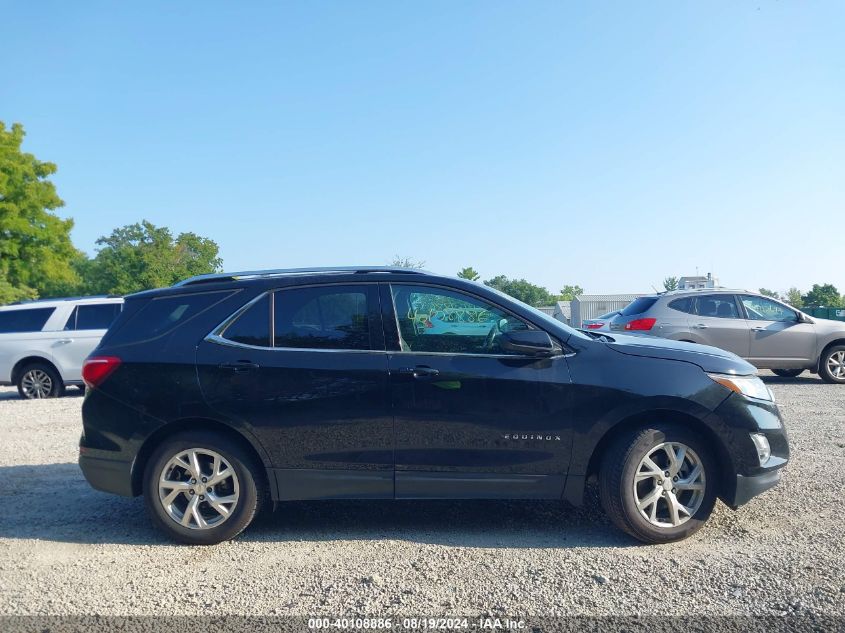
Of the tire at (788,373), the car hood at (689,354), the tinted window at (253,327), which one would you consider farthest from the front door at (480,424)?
the tire at (788,373)

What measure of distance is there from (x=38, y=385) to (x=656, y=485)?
1218cm

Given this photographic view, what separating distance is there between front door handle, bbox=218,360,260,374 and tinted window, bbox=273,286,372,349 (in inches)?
9.2

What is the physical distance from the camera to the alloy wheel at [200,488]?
4.36 m

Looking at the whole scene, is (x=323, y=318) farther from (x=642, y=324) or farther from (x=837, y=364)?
(x=837, y=364)

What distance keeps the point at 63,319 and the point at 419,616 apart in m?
11.5

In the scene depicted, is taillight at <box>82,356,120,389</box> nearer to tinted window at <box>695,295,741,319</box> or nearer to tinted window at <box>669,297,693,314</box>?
tinted window at <box>669,297,693,314</box>

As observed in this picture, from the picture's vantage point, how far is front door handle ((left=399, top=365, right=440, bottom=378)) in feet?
14.0

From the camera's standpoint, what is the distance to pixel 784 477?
565 cm

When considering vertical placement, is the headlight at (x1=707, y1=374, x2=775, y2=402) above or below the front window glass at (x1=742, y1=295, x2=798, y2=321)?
below

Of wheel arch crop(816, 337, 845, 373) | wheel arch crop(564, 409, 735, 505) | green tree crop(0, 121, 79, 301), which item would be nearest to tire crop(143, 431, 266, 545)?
wheel arch crop(564, 409, 735, 505)

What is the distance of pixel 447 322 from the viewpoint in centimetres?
446

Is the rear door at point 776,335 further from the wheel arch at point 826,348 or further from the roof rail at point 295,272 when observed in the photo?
the roof rail at point 295,272

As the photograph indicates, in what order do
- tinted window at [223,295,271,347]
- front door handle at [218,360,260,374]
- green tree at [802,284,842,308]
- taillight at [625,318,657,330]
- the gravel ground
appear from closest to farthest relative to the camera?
1. the gravel ground
2. front door handle at [218,360,260,374]
3. tinted window at [223,295,271,347]
4. taillight at [625,318,657,330]
5. green tree at [802,284,842,308]

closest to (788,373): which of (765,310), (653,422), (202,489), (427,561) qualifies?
(765,310)
